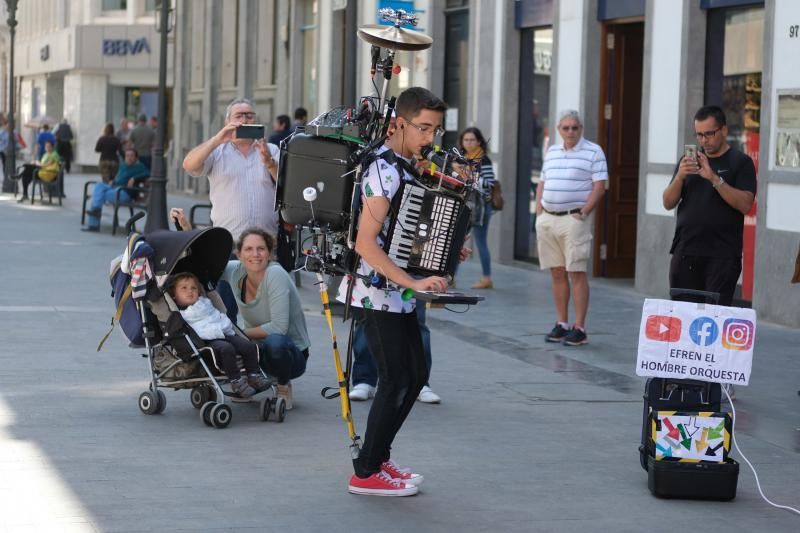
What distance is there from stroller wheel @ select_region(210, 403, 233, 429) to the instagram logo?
2.77m

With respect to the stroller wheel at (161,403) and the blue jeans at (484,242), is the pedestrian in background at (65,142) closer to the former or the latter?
the blue jeans at (484,242)

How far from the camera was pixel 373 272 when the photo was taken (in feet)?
21.9

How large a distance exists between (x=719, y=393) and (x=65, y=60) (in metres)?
49.3

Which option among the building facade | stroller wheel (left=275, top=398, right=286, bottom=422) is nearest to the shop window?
the building facade

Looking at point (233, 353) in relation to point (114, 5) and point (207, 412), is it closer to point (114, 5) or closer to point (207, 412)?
point (207, 412)

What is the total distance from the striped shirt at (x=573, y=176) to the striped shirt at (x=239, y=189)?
3.04 m

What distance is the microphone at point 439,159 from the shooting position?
6.58 meters

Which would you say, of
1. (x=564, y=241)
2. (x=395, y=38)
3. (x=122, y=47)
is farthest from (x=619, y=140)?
(x=122, y=47)

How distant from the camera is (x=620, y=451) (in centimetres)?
803

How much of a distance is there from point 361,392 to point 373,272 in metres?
2.79

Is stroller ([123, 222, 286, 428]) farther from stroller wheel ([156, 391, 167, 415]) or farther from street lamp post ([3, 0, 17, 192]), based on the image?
street lamp post ([3, 0, 17, 192])

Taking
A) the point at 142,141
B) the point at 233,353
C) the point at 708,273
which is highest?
the point at 142,141

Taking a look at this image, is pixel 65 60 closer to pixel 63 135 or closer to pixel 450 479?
pixel 63 135

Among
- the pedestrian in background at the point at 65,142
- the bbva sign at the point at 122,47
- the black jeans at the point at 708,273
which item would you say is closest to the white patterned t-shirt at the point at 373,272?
the black jeans at the point at 708,273
